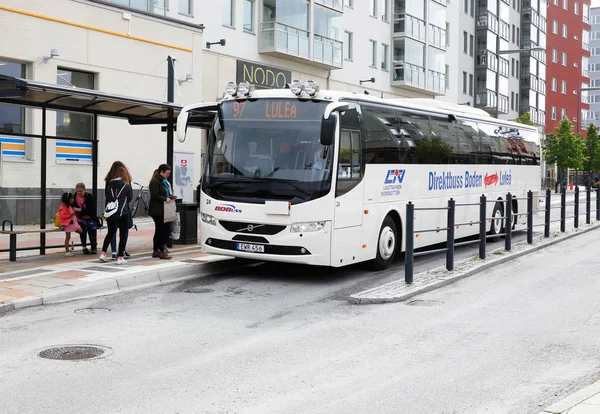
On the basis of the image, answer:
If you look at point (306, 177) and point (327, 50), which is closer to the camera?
point (306, 177)

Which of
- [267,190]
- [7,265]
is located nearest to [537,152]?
[267,190]

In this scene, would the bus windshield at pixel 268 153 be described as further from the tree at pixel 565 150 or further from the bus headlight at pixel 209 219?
the tree at pixel 565 150

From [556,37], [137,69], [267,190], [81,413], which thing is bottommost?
Result: [81,413]

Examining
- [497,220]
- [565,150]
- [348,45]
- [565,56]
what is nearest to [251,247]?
[497,220]

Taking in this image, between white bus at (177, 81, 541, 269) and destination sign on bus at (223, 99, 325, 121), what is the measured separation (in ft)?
0.05

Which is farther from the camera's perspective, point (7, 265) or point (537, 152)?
point (537, 152)

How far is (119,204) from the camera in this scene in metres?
12.9

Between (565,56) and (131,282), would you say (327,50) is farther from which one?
(565,56)

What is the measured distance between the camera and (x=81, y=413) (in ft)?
18.0

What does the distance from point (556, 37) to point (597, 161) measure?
17061 mm

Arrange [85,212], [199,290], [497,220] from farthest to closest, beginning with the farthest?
[497,220]
[85,212]
[199,290]

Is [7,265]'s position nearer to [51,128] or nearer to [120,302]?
[120,302]

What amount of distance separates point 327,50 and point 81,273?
88.2 feet

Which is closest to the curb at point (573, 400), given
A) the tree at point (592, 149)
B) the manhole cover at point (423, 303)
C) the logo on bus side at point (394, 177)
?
the manhole cover at point (423, 303)
